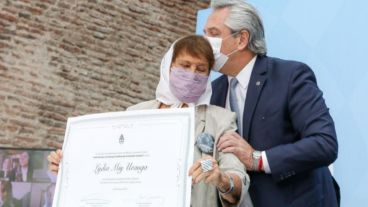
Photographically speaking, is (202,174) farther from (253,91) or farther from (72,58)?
(72,58)

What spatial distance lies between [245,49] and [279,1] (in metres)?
1.52

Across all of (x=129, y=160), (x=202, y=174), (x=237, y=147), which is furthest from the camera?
(x=237, y=147)

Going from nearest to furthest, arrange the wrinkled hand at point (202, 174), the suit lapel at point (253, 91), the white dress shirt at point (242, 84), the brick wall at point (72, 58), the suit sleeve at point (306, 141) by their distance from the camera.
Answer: the wrinkled hand at point (202, 174)
the suit sleeve at point (306, 141)
the suit lapel at point (253, 91)
the white dress shirt at point (242, 84)
the brick wall at point (72, 58)

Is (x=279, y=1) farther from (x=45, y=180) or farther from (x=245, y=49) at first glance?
(x=45, y=180)

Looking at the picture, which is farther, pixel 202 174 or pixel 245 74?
pixel 245 74

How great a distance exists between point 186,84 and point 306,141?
49cm

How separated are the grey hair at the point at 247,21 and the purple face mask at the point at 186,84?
471 mm

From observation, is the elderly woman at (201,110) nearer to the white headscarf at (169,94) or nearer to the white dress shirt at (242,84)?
the white headscarf at (169,94)

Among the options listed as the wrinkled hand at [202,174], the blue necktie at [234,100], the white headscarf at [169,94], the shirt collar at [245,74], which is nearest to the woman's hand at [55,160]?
the white headscarf at [169,94]

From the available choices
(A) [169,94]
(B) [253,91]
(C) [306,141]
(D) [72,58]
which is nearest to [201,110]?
(A) [169,94]

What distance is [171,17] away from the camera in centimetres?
729

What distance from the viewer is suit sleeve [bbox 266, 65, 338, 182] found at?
215 cm

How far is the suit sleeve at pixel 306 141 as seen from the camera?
7.04 feet

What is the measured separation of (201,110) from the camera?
217 cm
